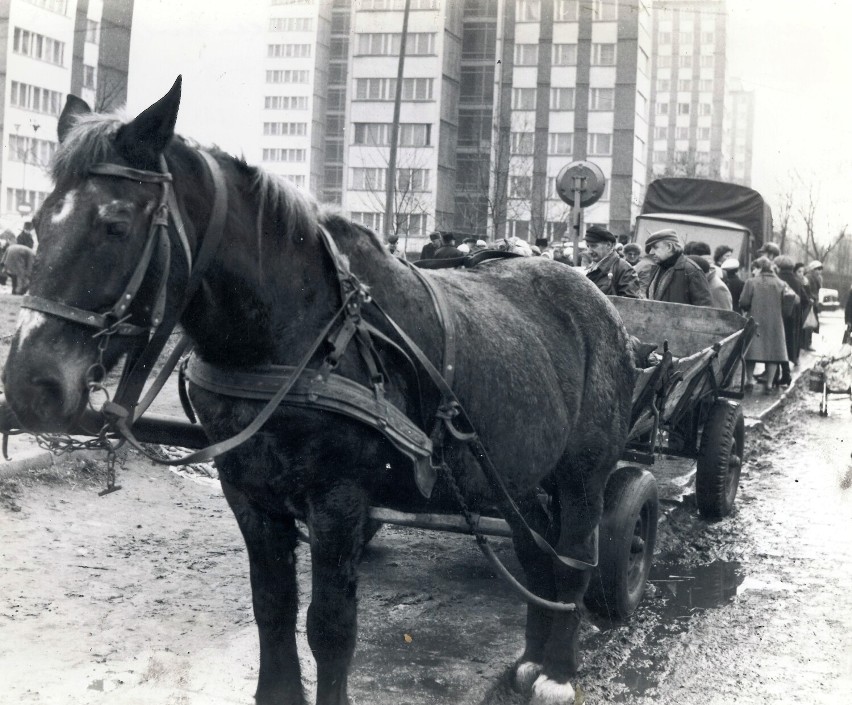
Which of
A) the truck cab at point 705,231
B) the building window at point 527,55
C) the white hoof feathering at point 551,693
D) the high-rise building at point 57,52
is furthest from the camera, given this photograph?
the building window at point 527,55

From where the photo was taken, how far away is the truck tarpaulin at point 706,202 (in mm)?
21281

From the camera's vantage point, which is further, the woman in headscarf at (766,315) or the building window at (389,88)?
the building window at (389,88)

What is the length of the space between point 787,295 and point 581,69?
38113 mm

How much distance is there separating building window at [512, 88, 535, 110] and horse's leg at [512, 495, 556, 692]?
50.5 metres

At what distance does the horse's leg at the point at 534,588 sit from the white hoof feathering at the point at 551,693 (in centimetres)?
11

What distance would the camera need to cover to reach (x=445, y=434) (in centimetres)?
323

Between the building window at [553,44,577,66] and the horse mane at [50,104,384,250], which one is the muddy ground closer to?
the horse mane at [50,104,384,250]

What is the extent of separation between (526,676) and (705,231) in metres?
17.5

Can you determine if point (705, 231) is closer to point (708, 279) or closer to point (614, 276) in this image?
point (708, 279)

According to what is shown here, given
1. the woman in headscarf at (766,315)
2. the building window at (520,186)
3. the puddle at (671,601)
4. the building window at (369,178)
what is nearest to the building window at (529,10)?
the building window at (520,186)

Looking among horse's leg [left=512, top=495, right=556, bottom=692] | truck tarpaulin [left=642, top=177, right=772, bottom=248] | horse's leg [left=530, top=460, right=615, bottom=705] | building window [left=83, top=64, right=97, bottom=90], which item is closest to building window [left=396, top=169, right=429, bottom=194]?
truck tarpaulin [left=642, top=177, right=772, bottom=248]

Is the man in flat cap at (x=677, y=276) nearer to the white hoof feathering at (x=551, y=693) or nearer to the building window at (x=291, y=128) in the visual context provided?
the white hoof feathering at (x=551, y=693)

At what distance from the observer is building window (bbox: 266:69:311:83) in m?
33.5

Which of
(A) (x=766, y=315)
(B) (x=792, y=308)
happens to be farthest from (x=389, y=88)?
(A) (x=766, y=315)
